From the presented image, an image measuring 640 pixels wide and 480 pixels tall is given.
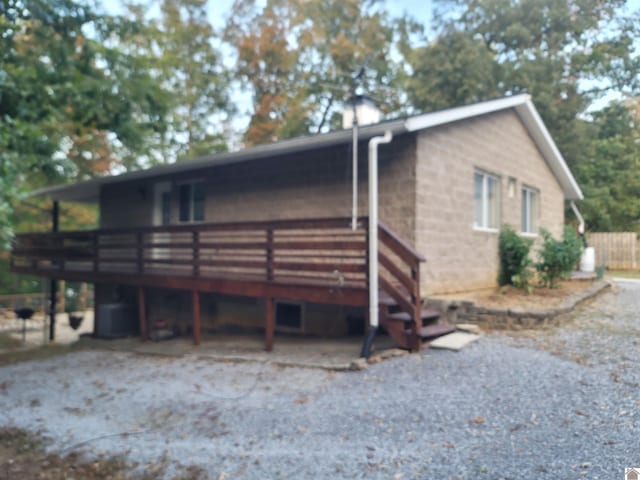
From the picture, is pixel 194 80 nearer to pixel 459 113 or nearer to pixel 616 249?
pixel 459 113

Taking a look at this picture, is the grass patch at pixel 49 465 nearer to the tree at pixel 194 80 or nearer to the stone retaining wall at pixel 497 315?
the stone retaining wall at pixel 497 315

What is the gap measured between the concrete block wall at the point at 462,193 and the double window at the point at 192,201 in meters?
4.94

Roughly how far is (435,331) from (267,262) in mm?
2648

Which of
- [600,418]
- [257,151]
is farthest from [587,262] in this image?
[600,418]

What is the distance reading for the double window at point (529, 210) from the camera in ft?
35.5

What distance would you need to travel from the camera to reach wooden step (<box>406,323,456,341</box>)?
5.88 meters

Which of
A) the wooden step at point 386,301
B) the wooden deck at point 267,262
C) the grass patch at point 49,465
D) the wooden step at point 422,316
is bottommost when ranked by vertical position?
the grass patch at point 49,465

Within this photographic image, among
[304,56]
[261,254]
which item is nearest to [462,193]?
[261,254]

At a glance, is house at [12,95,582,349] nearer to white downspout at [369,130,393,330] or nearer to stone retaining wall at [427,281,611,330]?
white downspout at [369,130,393,330]

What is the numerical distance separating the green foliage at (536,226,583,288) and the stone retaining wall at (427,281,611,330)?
6.05 ft

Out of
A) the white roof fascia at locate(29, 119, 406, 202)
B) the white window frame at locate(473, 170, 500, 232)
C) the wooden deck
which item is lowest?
the wooden deck

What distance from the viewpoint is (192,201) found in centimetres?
1045

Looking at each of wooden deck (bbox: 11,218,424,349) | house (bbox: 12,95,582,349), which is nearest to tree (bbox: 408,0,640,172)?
house (bbox: 12,95,582,349)

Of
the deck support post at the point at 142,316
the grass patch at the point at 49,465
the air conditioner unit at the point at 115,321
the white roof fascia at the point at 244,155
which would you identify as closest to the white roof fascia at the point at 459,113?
the white roof fascia at the point at 244,155
